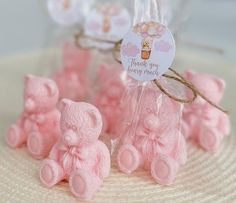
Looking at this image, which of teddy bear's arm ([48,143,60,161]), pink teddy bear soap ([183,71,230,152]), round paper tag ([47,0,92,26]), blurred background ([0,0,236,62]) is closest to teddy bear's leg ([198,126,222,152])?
pink teddy bear soap ([183,71,230,152])

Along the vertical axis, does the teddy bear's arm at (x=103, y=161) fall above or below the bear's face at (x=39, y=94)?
below

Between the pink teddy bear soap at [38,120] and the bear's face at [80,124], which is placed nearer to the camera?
the bear's face at [80,124]

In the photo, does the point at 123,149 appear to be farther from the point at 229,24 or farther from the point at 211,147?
the point at 229,24

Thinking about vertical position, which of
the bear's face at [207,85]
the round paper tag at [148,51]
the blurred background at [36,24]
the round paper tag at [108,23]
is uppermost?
the round paper tag at [148,51]

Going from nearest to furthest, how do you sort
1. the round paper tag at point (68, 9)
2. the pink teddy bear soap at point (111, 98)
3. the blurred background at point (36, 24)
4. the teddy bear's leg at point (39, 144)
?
Answer: 1. the teddy bear's leg at point (39, 144)
2. the pink teddy bear soap at point (111, 98)
3. the round paper tag at point (68, 9)
4. the blurred background at point (36, 24)

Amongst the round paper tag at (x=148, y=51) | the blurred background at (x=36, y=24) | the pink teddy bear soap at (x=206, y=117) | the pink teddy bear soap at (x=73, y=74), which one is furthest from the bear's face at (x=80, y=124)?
the blurred background at (x=36, y=24)

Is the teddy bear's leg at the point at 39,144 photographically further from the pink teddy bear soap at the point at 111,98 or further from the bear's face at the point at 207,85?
the bear's face at the point at 207,85

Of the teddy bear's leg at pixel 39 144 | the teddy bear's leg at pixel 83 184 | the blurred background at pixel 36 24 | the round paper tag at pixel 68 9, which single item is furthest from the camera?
the blurred background at pixel 36 24

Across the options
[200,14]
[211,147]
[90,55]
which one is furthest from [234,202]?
[200,14]
